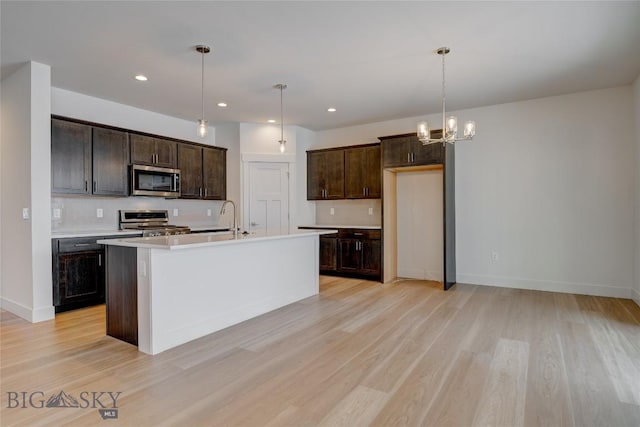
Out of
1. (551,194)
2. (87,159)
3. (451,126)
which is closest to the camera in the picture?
(451,126)

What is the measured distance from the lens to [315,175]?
666 centimetres

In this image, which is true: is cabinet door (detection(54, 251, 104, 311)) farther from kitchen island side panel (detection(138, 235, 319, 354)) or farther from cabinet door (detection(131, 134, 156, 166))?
kitchen island side panel (detection(138, 235, 319, 354))

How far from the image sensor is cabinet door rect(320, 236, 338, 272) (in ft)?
19.8

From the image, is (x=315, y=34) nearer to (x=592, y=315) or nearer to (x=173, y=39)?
(x=173, y=39)

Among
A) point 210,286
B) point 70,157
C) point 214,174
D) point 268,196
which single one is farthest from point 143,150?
point 210,286

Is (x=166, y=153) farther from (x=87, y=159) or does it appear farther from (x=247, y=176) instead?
(x=247, y=176)

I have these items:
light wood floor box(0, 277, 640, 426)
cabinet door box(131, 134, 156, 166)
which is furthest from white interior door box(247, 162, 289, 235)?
light wood floor box(0, 277, 640, 426)

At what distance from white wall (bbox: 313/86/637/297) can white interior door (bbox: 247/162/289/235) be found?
9.78 feet

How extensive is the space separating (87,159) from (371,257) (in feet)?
13.9

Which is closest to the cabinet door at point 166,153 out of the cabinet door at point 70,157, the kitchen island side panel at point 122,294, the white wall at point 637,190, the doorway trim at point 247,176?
the cabinet door at point 70,157

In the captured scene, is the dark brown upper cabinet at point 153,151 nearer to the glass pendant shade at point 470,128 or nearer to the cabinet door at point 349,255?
the cabinet door at point 349,255

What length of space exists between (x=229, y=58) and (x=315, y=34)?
99 centimetres

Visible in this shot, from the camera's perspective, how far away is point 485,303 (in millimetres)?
4277

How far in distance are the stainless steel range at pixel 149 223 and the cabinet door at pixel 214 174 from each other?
816mm
